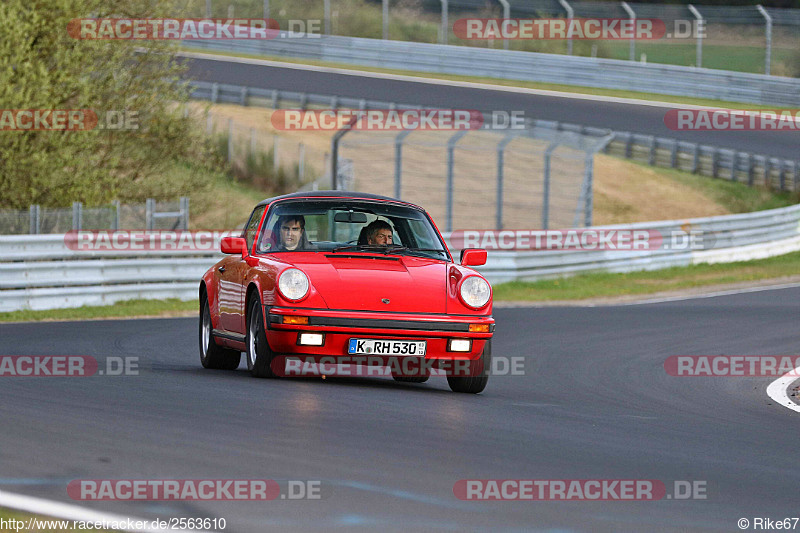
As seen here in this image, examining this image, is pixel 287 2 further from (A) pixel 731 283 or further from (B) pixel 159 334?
(B) pixel 159 334

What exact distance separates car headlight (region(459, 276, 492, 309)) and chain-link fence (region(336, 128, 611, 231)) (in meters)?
15.6

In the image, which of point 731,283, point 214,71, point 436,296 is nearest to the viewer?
point 436,296

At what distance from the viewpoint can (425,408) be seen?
826 centimetres

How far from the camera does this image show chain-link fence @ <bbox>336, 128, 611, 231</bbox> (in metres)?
26.0

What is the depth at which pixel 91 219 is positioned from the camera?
62.2 feet

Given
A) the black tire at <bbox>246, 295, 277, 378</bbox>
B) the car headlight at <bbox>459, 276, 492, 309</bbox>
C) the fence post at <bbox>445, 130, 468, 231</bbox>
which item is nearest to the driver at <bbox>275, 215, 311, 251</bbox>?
the black tire at <bbox>246, 295, 277, 378</bbox>

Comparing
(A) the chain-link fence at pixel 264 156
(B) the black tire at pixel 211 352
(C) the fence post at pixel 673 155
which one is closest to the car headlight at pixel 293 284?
(B) the black tire at pixel 211 352

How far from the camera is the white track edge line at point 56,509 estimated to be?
4703 millimetres

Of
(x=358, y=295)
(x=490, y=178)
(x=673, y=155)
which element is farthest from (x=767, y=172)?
(x=358, y=295)

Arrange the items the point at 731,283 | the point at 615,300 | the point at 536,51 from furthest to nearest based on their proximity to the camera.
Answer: the point at 536,51 → the point at 731,283 → the point at 615,300

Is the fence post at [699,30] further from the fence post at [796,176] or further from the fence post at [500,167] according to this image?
the fence post at [500,167]

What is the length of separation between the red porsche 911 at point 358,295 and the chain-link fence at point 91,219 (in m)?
8.74

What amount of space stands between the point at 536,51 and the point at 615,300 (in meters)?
23.6

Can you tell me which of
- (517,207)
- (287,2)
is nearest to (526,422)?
(517,207)
